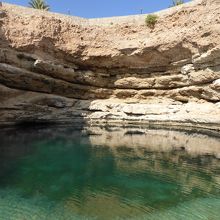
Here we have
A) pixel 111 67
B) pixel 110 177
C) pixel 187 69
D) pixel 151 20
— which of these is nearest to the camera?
pixel 110 177

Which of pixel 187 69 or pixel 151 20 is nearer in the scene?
pixel 187 69

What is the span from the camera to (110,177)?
616 inches

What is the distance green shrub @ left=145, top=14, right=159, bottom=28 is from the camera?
39500mm

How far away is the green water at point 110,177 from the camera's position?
11227mm

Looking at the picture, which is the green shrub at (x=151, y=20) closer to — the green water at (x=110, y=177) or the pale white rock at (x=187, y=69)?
the pale white rock at (x=187, y=69)

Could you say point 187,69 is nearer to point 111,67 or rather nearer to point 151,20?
point 151,20

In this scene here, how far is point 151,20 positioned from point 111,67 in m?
6.88

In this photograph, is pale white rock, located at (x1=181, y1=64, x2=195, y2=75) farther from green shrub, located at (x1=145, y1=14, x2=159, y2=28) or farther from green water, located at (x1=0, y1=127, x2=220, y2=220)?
green water, located at (x1=0, y1=127, x2=220, y2=220)

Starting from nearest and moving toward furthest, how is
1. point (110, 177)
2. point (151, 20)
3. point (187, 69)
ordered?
point (110, 177)
point (187, 69)
point (151, 20)

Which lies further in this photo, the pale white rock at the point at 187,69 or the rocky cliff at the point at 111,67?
the pale white rock at the point at 187,69

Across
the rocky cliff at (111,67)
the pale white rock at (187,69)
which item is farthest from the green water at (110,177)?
the pale white rock at (187,69)

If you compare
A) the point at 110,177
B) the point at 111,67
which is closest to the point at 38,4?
the point at 111,67

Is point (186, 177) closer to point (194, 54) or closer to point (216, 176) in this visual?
point (216, 176)

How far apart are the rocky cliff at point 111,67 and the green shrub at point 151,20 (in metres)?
0.62
